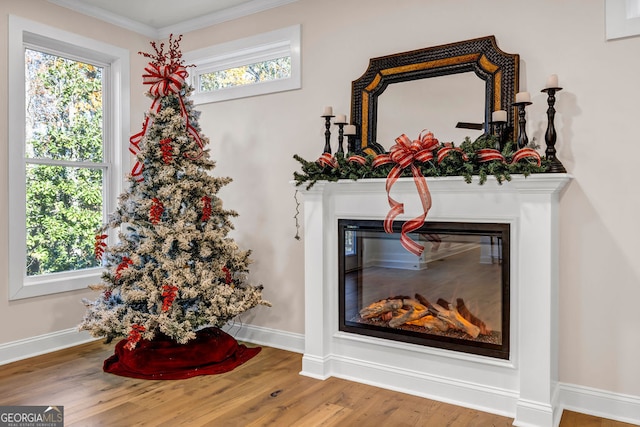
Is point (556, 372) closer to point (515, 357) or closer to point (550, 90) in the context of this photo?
point (515, 357)

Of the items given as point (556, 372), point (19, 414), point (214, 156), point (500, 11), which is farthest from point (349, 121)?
point (19, 414)

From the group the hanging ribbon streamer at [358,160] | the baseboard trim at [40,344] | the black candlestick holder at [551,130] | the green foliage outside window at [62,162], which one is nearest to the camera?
the black candlestick holder at [551,130]

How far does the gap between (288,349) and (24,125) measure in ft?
8.56

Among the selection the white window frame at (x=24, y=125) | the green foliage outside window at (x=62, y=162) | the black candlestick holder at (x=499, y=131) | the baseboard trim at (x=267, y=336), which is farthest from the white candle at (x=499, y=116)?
the green foliage outside window at (x=62, y=162)

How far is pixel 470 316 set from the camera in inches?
105

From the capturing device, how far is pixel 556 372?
8.27 feet

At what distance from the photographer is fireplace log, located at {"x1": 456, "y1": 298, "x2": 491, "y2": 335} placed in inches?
102

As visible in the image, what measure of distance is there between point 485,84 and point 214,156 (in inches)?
92.1

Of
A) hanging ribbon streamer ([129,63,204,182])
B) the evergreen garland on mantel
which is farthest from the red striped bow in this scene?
the evergreen garland on mantel

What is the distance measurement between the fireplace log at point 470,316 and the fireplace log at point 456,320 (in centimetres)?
2

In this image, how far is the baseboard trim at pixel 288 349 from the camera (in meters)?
2.42

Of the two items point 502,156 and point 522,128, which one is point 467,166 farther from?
point 522,128

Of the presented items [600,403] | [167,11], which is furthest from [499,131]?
[167,11]

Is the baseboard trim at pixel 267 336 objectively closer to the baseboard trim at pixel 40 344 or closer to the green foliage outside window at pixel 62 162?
the baseboard trim at pixel 40 344
